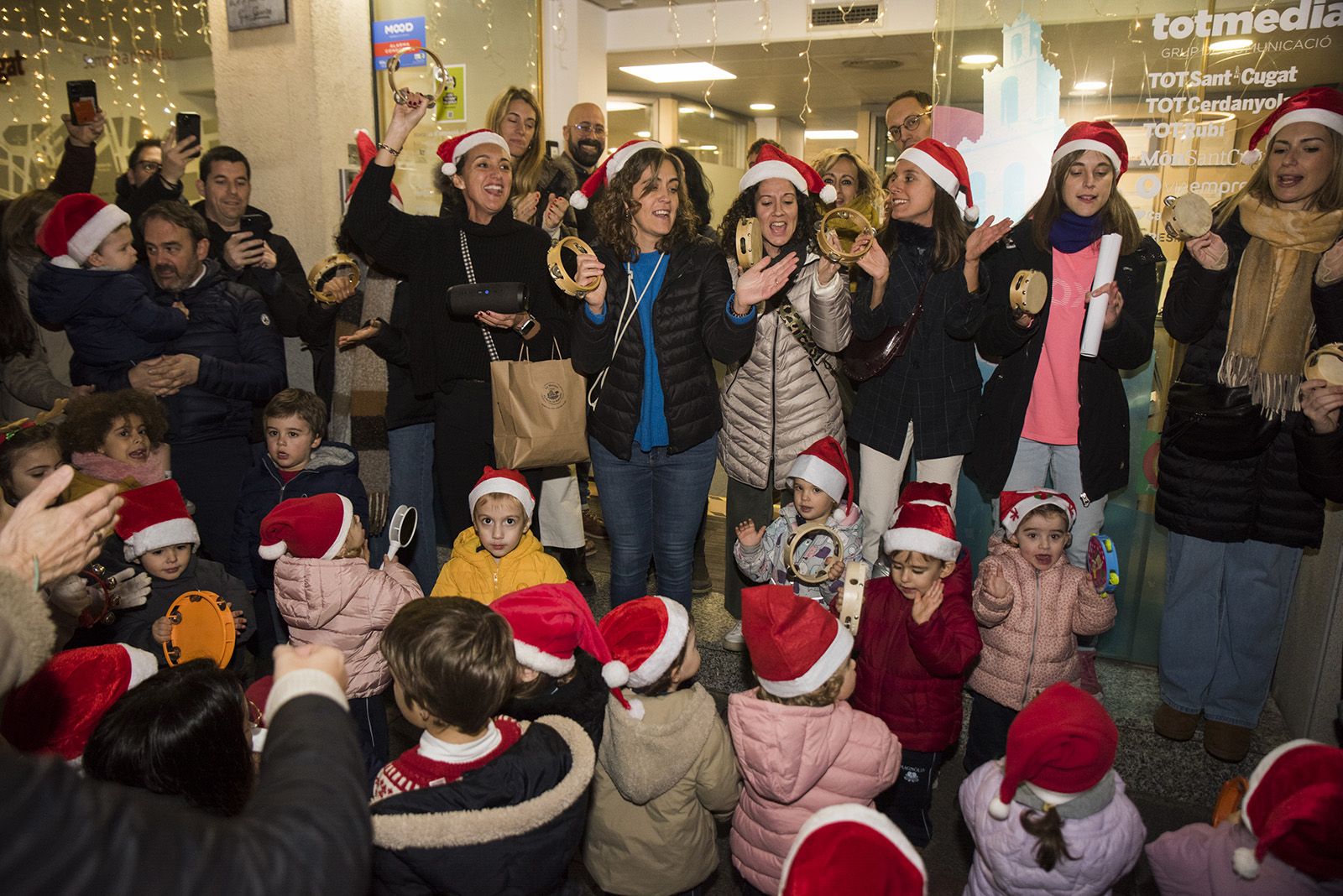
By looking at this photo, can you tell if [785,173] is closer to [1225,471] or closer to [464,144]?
[464,144]

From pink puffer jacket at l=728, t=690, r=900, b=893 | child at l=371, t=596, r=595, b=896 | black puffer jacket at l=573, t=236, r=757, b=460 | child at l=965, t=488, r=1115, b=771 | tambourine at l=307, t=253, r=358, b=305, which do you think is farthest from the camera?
tambourine at l=307, t=253, r=358, b=305

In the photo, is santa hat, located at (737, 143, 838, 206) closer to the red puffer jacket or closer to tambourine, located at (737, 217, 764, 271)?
A: tambourine, located at (737, 217, 764, 271)

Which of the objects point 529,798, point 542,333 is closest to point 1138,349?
point 542,333

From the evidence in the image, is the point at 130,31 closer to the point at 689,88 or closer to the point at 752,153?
the point at 752,153

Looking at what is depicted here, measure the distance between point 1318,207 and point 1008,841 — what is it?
2.15m

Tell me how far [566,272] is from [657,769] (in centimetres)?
165

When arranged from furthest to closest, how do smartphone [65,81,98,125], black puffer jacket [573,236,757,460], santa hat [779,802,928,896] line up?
smartphone [65,81,98,125]
black puffer jacket [573,236,757,460]
santa hat [779,802,928,896]

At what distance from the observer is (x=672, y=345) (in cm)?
293

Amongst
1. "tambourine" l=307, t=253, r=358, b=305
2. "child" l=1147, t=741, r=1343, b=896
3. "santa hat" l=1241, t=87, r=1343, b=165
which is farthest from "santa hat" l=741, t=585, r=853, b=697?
"tambourine" l=307, t=253, r=358, b=305

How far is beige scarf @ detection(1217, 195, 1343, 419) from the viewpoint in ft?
8.58

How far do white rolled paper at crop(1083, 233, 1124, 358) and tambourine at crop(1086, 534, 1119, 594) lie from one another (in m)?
0.60

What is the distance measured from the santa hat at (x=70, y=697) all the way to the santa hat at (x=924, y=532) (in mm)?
1886

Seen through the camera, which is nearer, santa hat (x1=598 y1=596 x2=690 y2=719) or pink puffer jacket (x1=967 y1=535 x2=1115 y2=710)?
santa hat (x1=598 y1=596 x2=690 y2=719)

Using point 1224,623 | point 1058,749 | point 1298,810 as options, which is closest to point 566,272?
point 1058,749
